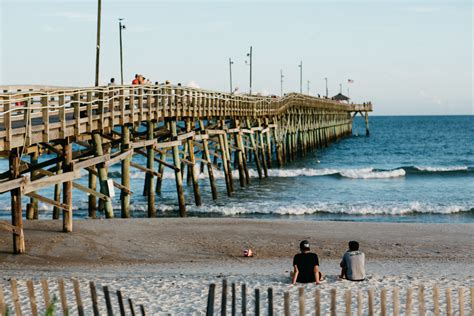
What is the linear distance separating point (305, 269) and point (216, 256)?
4.42m

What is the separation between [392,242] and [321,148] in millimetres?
51751

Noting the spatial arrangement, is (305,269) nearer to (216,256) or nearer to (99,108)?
(216,256)

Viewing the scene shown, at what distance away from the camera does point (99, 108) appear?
1948 cm

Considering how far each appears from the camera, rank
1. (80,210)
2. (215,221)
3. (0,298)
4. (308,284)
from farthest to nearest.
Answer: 1. (80,210)
2. (215,221)
3. (308,284)
4. (0,298)

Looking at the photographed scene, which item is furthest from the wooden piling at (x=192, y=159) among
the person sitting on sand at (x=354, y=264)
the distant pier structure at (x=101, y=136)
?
the person sitting on sand at (x=354, y=264)

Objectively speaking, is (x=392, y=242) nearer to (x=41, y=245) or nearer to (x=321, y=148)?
(x=41, y=245)

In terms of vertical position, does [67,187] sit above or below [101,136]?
below

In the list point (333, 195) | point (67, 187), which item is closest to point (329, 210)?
point (333, 195)

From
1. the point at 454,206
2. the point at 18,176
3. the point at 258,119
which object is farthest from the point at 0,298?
the point at 258,119

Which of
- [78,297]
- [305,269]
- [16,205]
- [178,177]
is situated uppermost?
[16,205]

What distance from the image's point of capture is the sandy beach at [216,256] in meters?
13.5

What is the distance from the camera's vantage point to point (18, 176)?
1608 cm

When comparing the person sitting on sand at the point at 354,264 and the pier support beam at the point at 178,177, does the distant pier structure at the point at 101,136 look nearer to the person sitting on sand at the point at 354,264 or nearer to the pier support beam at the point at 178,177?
the pier support beam at the point at 178,177

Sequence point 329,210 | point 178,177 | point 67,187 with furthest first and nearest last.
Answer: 1. point 329,210
2. point 178,177
3. point 67,187
